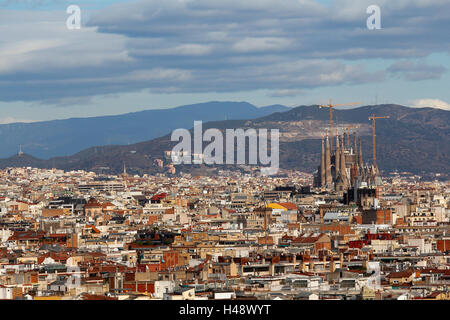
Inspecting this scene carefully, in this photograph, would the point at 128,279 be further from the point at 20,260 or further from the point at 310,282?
the point at 20,260

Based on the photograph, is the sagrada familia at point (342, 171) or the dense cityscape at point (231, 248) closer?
the dense cityscape at point (231, 248)

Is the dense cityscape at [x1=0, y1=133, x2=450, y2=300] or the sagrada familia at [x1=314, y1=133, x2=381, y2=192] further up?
the sagrada familia at [x1=314, y1=133, x2=381, y2=192]

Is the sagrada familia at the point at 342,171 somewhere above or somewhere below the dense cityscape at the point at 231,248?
above

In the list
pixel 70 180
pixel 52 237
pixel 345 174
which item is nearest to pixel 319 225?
pixel 52 237

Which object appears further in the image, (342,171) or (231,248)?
(342,171)

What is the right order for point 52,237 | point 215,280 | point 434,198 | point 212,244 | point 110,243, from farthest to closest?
point 434,198 < point 52,237 < point 110,243 < point 212,244 < point 215,280

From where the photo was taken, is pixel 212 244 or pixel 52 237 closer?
pixel 212 244

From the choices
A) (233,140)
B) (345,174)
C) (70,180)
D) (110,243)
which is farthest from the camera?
(233,140)

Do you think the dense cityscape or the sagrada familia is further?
the sagrada familia

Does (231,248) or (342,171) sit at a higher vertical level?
(342,171)
